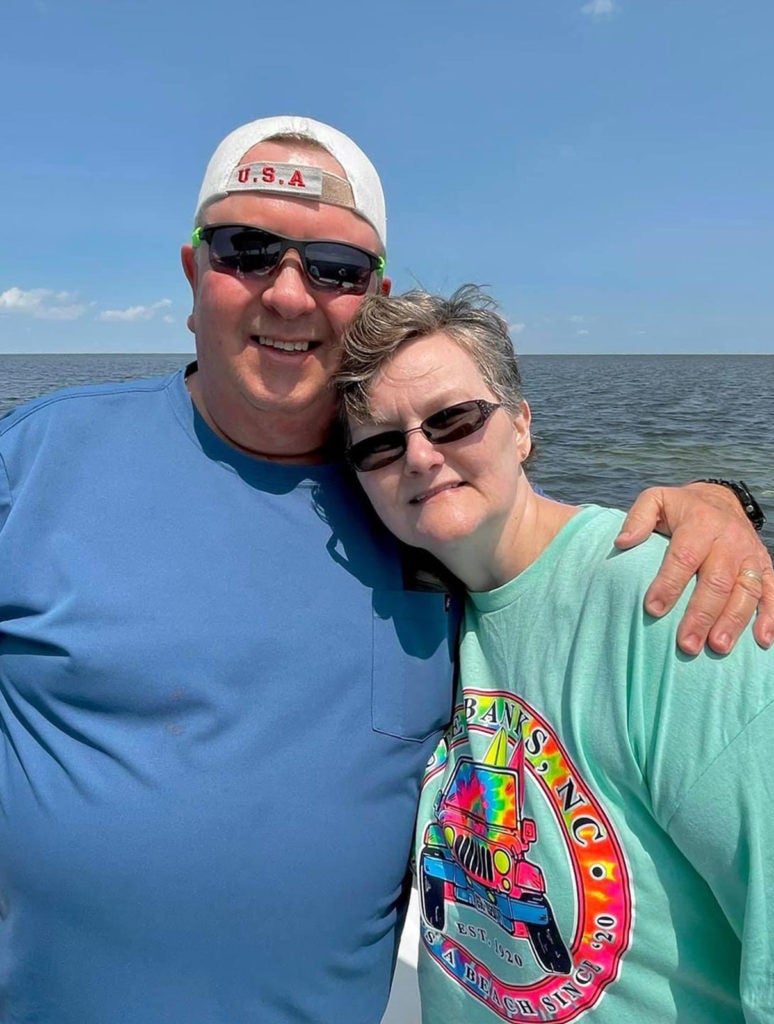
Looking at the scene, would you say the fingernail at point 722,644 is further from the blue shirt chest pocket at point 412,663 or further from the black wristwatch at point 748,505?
the blue shirt chest pocket at point 412,663

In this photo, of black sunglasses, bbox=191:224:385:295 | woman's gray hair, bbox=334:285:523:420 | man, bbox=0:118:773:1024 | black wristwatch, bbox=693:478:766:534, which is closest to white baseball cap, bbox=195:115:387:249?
man, bbox=0:118:773:1024

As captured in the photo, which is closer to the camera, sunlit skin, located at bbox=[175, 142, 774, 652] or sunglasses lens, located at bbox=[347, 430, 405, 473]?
sunglasses lens, located at bbox=[347, 430, 405, 473]

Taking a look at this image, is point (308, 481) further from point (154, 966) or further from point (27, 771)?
point (154, 966)

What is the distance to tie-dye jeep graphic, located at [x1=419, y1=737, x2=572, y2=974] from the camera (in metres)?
1.74

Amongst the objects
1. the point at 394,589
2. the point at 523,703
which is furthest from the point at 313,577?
the point at 523,703

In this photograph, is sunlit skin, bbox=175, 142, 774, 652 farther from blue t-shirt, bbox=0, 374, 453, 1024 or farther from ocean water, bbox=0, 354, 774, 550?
ocean water, bbox=0, 354, 774, 550

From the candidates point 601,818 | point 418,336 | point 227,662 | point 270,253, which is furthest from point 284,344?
point 601,818

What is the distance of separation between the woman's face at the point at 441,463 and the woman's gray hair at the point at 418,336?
0.03 m

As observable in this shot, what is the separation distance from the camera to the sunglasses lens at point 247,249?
7.13 feet

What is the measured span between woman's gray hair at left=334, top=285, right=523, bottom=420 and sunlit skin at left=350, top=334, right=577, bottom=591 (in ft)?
0.09

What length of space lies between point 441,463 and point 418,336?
39 cm

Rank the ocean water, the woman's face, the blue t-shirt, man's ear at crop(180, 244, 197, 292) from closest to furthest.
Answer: the blue t-shirt < the woman's face < man's ear at crop(180, 244, 197, 292) < the ocean water

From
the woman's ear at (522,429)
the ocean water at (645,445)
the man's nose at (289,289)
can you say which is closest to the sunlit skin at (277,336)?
the man's nose at (289,289)

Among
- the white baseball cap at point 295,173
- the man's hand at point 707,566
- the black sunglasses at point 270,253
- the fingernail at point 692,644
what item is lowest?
the fingernail at point 692,644
